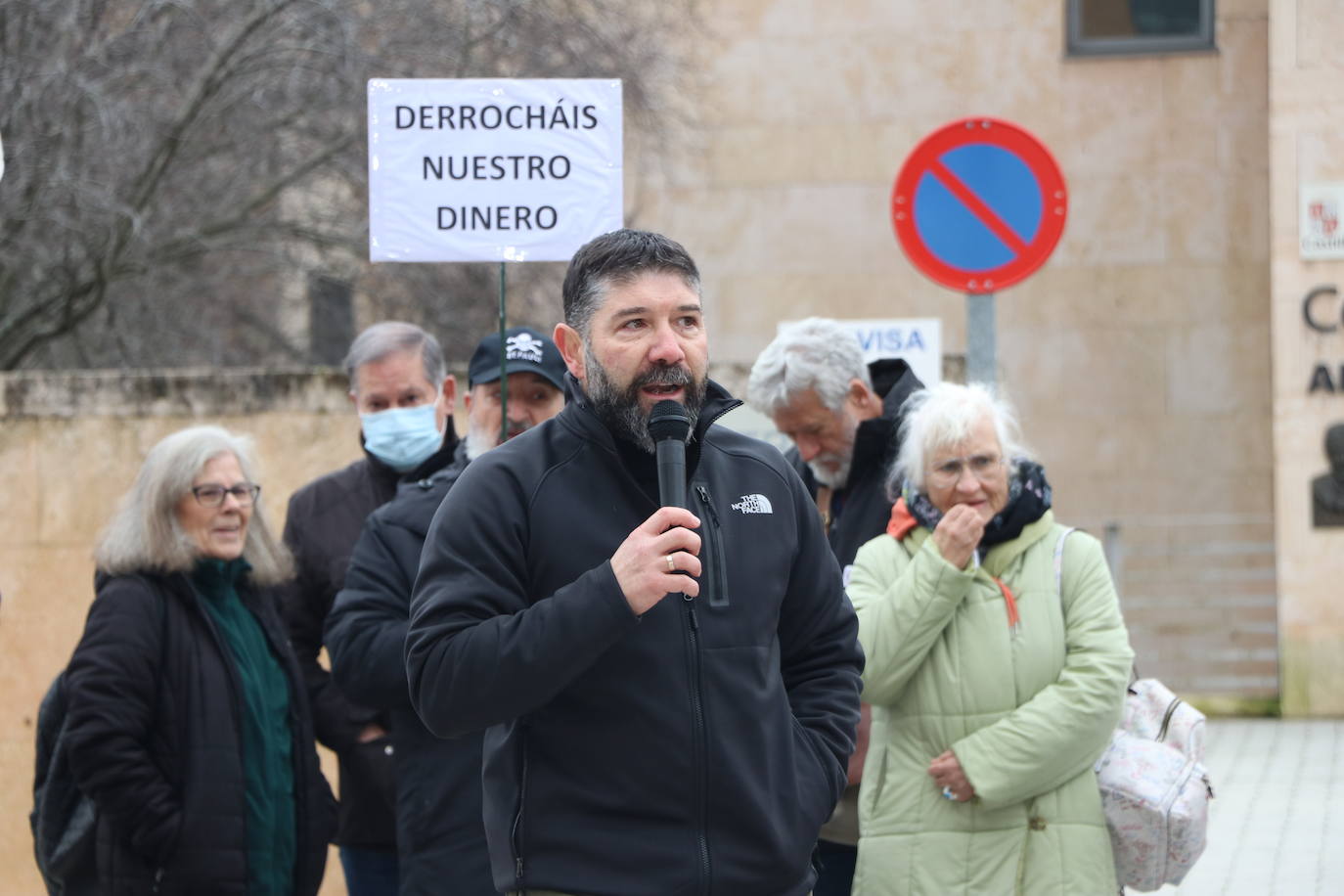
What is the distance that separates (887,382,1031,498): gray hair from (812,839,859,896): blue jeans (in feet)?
3.33

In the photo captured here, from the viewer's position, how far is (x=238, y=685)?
5.22 m

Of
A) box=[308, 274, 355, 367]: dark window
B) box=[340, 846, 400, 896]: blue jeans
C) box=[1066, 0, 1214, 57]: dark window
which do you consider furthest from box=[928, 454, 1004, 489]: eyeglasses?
box=[1066, 0, 1214, 57]: dark window

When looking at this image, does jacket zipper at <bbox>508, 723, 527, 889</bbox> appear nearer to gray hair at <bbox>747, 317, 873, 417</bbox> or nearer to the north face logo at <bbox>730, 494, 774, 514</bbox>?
the north face logo at <bbox>730, 494, 774, 514</bbox>

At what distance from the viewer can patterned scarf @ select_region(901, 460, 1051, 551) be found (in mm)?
4848

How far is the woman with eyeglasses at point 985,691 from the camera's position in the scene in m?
4.65

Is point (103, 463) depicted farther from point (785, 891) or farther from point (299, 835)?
point (785, 891)

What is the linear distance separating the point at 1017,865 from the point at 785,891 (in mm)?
1498

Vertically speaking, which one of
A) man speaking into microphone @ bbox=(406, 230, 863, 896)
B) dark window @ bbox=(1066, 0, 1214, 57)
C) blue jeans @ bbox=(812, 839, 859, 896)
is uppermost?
dark window @ bbox=(1066, 0, 1214, 57)

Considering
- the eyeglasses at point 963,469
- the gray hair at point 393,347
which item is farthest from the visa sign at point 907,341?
the eyeglasses at point 963,469

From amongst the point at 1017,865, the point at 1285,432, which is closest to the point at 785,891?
the point at 1017,865

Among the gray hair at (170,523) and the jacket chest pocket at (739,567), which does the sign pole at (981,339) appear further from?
A: the jacket chest pocket at (739,567)

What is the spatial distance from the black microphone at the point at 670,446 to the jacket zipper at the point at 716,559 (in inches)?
5.1

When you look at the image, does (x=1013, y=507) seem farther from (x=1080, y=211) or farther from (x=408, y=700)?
(x=1080, y=211)

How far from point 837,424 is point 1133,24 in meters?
11.6
